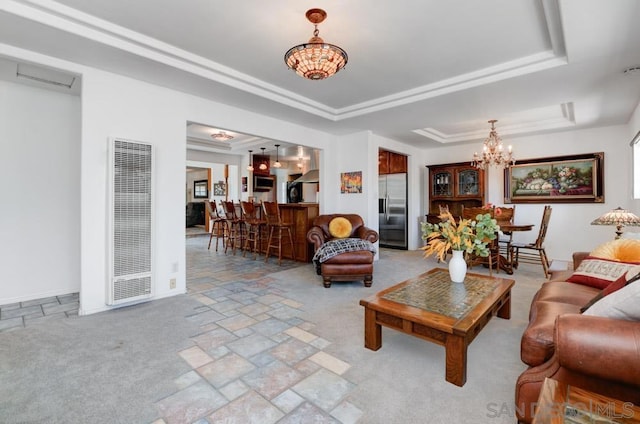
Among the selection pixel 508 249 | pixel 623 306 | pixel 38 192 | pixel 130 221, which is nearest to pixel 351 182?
pixel 508 249

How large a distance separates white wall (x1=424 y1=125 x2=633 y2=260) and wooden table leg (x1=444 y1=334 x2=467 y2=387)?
5063mm

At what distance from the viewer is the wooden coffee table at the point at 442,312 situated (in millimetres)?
1831

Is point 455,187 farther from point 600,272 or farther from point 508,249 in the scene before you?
point 600,272

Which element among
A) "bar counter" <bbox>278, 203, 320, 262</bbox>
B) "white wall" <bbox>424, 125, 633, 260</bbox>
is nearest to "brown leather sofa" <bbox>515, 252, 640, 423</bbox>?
"bar counter" <bbox>278, 203, 320, 262</bbox>

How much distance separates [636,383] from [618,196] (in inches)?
225

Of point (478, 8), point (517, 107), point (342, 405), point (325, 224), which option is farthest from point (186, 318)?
point (517, 107)

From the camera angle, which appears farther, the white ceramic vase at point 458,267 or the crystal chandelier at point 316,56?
the white ceramic vase at point 458,267

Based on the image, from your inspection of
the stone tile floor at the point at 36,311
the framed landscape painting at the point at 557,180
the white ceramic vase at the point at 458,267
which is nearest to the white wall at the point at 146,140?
the stone tile floor at the point at 36,311

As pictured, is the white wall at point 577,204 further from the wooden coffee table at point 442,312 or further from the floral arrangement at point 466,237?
the wooden coffee table at point 442,312

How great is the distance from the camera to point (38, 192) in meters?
3.50

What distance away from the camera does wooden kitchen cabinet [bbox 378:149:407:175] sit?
7199 mm

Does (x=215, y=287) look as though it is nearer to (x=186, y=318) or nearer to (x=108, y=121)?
(x=186, y=318)

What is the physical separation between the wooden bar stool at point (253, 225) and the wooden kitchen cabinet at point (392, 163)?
11.0 feet

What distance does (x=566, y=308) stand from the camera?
1854mm
